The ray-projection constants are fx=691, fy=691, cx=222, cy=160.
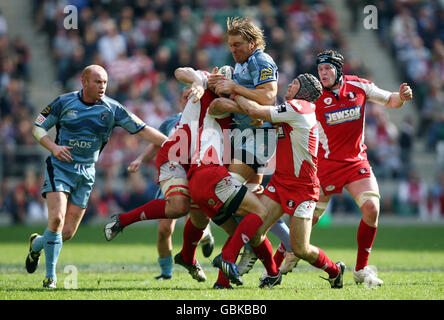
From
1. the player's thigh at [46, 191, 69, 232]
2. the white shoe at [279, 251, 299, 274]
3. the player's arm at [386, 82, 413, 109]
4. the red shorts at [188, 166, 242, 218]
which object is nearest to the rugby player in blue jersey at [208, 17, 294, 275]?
the red shorts at [188, 166, 242, 218]

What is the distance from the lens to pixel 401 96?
7871mm

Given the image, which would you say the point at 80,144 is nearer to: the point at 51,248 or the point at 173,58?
the point at 51,248

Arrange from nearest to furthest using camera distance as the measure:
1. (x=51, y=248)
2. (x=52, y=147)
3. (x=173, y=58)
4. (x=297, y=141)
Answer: (x=297, y=141) < (x=51, y=248) < (x=52, y=147) < (x=173, y=58)

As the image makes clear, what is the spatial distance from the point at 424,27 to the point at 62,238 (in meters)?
17.3

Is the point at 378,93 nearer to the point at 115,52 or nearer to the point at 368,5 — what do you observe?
the point at 115,52

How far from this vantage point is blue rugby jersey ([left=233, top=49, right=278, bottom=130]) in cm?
707

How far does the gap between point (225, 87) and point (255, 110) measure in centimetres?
45

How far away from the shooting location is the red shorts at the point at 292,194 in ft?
22.5

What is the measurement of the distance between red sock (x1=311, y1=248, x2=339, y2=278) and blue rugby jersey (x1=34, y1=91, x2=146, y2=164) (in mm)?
2600

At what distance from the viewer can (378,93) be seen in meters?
8.14

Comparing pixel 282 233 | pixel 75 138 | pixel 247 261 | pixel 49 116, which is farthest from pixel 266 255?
pixel 49 116

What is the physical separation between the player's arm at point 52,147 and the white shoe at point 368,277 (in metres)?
3.44

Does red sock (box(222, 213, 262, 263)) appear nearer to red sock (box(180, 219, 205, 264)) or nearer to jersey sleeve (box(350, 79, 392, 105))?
red sock (box(180, 219, 205, 264))
